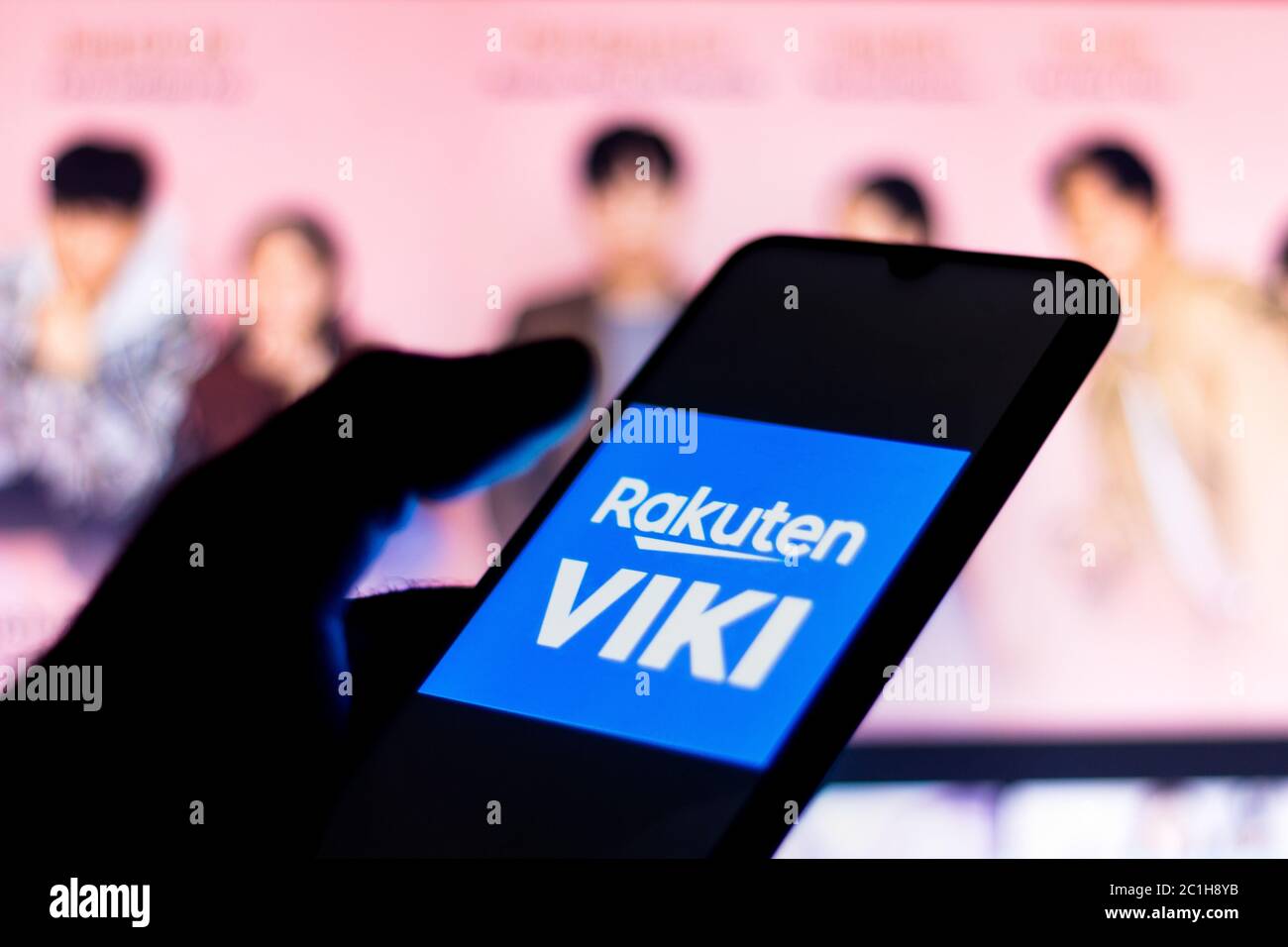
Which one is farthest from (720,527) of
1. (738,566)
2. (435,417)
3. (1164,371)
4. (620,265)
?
(1164,371)

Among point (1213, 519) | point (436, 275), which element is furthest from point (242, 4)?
point (1213, 519)

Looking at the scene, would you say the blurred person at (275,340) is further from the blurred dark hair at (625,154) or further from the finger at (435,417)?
the finger at (435,417)

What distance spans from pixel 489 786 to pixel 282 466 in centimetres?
17

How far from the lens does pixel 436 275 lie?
122 cm

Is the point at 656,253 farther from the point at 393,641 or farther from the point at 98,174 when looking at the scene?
the point at 393,641

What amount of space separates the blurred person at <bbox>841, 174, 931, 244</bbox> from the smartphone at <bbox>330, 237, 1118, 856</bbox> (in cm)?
75

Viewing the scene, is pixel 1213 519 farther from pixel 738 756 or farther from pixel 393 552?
pixel 738 756

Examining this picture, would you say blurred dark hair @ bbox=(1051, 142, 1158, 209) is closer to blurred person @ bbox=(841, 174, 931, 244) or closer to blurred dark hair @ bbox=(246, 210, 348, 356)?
blurred person @ bbox=(841, 174, 931, 244)

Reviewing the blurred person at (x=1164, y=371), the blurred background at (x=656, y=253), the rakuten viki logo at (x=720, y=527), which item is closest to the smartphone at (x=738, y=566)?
the rakuten viki logo at (x=720, y=527)

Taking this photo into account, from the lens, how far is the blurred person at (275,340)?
1192mm

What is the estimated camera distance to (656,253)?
124 cm

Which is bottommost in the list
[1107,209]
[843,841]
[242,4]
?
[843,841]

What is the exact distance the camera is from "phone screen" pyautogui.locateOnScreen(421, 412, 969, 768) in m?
0.42
